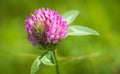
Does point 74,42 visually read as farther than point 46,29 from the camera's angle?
Yes

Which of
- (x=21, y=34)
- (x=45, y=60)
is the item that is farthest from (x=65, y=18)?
(x=21, y=34)

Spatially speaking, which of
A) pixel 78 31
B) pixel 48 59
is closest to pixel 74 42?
pixel 78 31

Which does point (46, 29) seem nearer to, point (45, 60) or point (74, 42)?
point (45, 60)

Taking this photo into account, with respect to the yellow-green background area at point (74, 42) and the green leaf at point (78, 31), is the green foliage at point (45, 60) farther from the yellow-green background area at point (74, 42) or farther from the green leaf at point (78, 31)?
the yellow-green background area at point (74, 42)

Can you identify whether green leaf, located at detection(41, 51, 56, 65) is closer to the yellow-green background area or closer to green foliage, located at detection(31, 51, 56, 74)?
green foliage, located at detection(31, 51, 56, 74)

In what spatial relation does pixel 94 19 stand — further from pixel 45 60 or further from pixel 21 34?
pixel 45 60

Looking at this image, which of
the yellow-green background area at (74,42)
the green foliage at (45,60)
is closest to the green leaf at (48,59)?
the green foliage at (45,60)

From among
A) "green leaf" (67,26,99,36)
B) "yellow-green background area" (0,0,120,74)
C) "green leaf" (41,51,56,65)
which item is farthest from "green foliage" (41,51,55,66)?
"yellow-green background area" (0,0,120,74)

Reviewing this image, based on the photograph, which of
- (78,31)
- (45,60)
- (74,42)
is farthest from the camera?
(74,42)
